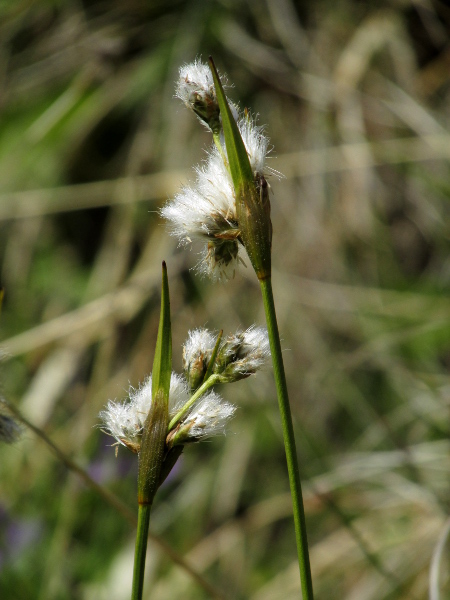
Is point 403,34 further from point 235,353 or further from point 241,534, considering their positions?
point 235,353

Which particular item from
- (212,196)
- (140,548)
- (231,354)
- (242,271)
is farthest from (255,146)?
(242,271)

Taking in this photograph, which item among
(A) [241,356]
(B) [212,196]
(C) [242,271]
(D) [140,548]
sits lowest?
(D) [140,548]

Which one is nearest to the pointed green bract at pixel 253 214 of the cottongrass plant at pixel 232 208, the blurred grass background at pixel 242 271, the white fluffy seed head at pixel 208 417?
the cottongrass plant at pixel 232 208

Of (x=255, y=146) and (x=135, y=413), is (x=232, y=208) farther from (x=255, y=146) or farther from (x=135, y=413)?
(x=135, y=413)

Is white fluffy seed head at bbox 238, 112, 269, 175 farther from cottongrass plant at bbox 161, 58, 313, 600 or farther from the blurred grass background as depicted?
the blurred grass background

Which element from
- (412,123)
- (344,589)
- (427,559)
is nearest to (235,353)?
(427,559)

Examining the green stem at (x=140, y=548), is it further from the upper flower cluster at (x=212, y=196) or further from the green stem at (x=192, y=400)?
the upper flower cluster at (x=212, y=196)

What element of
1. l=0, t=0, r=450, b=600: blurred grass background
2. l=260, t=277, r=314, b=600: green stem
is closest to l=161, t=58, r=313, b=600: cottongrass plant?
l=260, t=277, r=314, b=600: green stem
